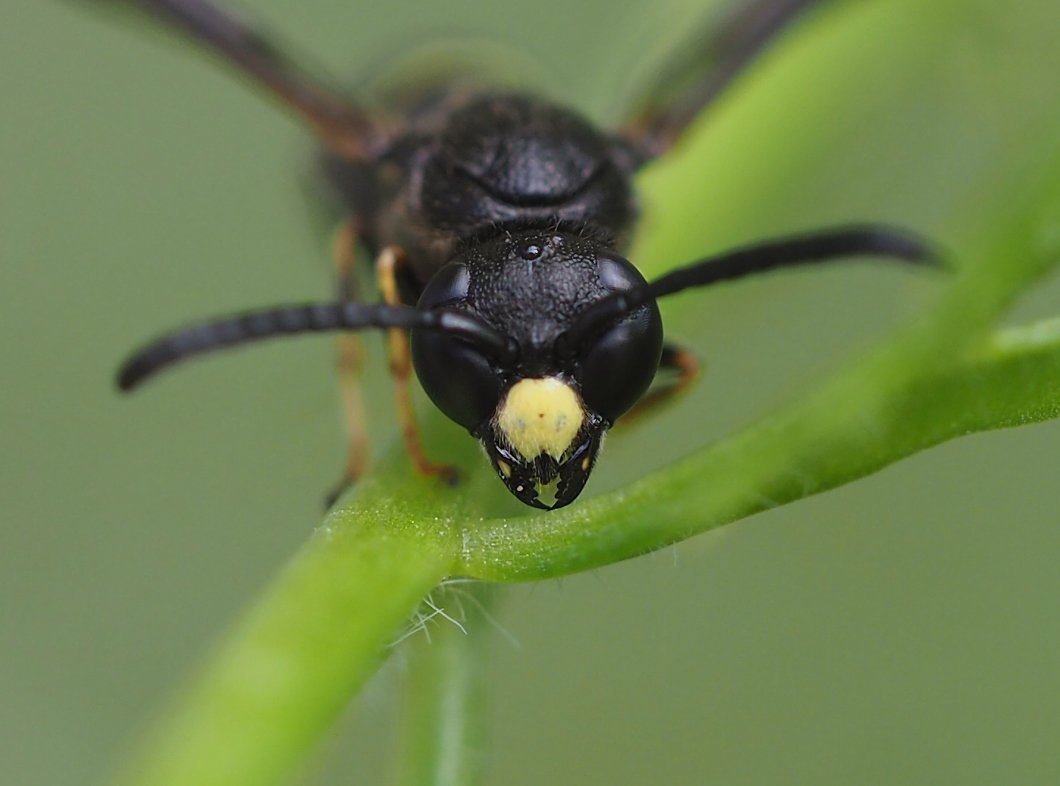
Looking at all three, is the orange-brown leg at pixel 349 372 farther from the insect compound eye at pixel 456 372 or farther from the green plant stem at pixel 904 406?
the green plant stem at pixel 904 406

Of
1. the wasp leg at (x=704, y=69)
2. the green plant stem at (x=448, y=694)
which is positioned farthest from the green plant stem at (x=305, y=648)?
the wasp leg at (x=704, y=69)

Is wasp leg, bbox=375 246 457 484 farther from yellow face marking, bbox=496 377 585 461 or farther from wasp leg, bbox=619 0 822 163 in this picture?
wasp leg, bbox=619 0 822 163

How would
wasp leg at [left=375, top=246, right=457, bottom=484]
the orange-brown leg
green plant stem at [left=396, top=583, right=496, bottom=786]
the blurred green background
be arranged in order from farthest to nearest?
the blurred green background
the orange-brown leg
wasp leg at [left=375, top=246, right=457, bottom=484]
green plant stem at [left=396, top=583, right=496, bottom=786]

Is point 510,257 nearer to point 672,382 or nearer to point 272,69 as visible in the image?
point 672,382

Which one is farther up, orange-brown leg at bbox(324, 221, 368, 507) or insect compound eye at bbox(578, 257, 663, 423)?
orange-brown leg at bbox(324, 221, 368, 507)

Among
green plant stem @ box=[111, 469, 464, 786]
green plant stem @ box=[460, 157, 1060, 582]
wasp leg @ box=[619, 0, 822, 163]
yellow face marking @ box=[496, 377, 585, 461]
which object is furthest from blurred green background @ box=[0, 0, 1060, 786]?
green plant stem @ box=[460, 157, 1060, 582]

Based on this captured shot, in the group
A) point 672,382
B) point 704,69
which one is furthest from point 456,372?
point 704,69

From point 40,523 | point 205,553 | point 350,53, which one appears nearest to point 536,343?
point 205,553
